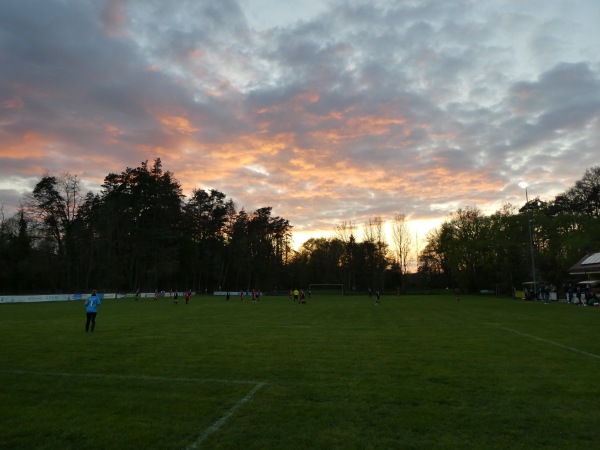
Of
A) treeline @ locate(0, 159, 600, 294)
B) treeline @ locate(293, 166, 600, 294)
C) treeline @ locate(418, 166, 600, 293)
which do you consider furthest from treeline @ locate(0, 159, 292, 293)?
treeline @ locate(418, 166, 600, 293)

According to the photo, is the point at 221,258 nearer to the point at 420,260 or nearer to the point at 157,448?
the point at 420,260

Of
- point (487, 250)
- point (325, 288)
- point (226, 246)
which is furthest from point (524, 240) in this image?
point (226, 246)

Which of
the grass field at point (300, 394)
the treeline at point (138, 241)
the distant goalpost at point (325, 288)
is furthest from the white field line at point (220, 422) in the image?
the distant goalpost at point (325, 288)

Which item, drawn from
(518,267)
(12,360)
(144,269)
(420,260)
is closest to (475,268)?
(518,267)

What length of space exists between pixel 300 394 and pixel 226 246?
89150 millimetres

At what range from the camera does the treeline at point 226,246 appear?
6456 cm

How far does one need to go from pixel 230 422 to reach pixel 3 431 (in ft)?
10.2

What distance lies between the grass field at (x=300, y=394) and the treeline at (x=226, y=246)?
129ft

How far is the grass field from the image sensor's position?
5500mm

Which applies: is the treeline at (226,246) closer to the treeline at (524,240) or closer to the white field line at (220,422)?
the treeline at (524,240)

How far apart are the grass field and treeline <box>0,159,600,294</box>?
39.3 meters

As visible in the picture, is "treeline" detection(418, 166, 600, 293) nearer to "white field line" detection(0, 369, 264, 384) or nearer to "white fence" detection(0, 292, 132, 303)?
"white field line" detection(0, 369, 264, 384)

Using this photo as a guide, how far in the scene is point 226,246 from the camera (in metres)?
95.1

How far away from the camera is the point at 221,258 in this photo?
9225 centimetres
